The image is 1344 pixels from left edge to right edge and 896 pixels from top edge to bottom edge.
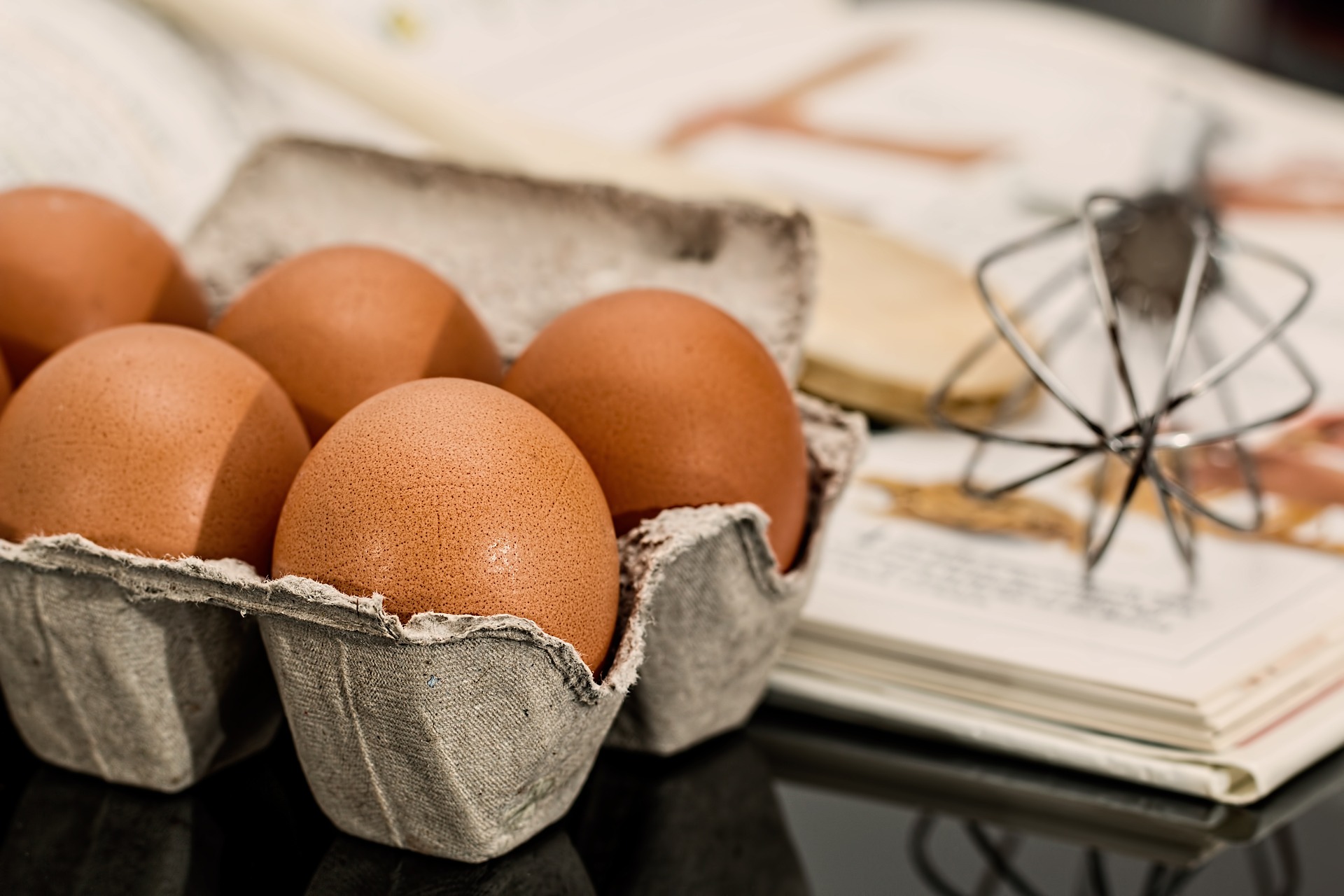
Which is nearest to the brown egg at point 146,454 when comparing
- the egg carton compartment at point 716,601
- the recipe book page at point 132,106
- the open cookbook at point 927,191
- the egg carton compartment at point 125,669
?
the egg carton compartment at point 125,669

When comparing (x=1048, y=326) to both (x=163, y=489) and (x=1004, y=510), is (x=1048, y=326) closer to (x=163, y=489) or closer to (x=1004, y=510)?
(x=1004, y=510)

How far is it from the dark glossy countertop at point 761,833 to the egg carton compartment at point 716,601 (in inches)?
0.8

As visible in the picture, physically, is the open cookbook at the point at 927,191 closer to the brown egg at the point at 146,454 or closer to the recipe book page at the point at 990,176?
the recipe book page at the point at 990,176

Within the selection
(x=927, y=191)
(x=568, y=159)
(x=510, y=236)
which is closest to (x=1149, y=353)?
(x=927, y=191)

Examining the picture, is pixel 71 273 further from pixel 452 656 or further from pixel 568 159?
pixel 568 159

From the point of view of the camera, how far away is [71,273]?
22.0 inches

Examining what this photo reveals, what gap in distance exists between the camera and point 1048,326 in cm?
100

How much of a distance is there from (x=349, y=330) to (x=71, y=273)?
124 millimetres

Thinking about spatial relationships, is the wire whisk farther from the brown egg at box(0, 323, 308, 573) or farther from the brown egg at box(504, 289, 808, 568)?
the brown egg at box(0, 323, 308, 573)

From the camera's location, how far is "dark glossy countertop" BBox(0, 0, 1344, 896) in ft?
1.57

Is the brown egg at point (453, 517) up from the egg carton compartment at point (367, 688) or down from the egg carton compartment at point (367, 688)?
up

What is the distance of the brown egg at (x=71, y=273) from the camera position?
555mm

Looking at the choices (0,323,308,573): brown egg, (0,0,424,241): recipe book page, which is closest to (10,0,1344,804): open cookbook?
(0,0,424,241): recipe book page

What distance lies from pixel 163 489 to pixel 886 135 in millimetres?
977
